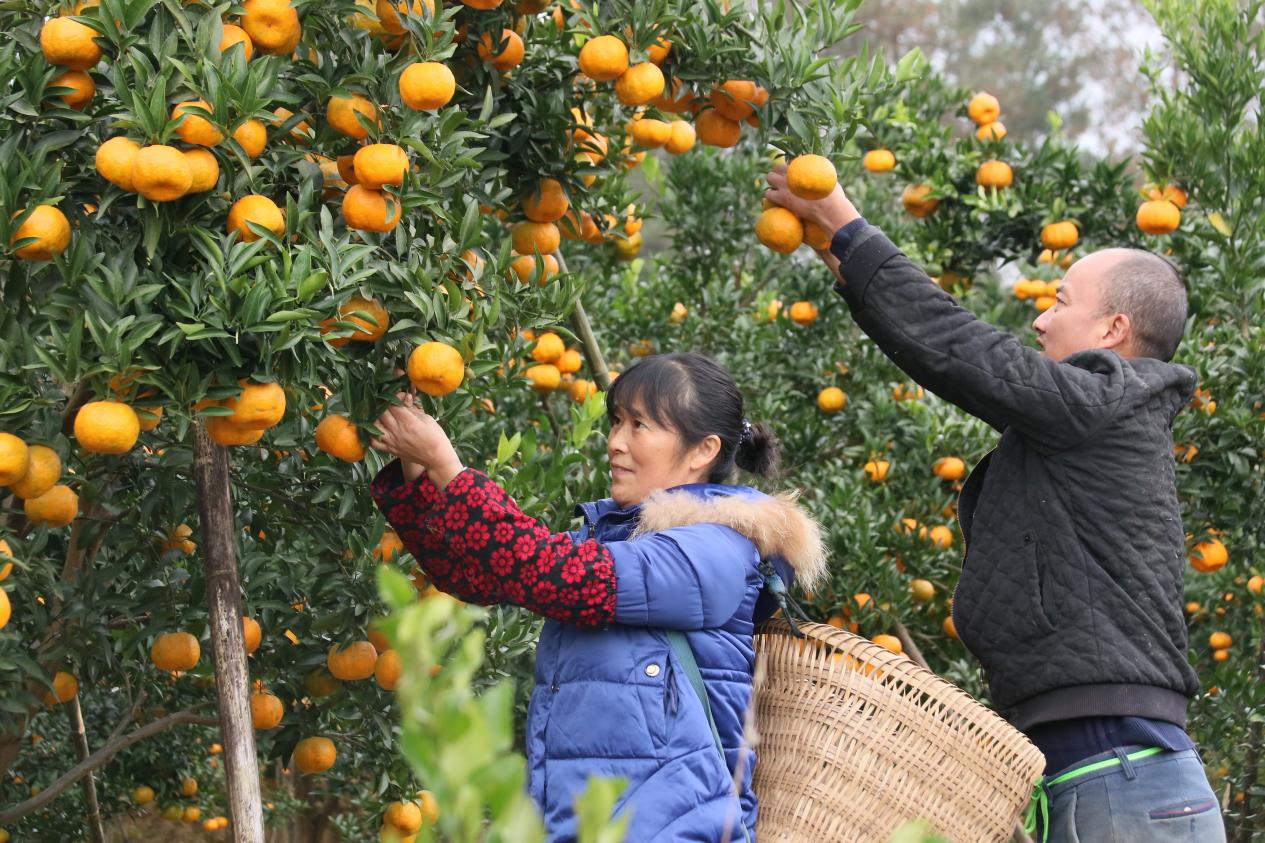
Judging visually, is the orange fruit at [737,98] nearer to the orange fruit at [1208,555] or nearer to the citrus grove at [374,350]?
the citrus grove at [374,350]

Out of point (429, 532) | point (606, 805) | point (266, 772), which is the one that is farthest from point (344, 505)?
point (266, 772)

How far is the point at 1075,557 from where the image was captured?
2.15 meters

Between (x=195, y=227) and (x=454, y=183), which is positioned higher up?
(x=454, y=183)

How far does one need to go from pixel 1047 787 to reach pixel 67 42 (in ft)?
5.98

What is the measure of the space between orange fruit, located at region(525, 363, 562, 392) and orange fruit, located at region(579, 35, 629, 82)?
1.76 metres

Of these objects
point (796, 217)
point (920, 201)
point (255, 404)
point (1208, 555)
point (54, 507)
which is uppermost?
point (920, 201)

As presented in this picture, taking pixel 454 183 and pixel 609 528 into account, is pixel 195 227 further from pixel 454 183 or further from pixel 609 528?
pixel 609 528

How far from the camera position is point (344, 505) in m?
2.47

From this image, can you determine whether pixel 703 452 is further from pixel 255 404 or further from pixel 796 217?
pixel 255 404

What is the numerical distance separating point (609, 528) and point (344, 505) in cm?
53

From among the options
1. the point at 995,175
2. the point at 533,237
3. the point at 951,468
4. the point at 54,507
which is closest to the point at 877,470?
the point at 951,468

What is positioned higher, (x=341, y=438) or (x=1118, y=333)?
(x=1118, y=333)

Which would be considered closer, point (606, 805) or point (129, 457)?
point (606, 805)

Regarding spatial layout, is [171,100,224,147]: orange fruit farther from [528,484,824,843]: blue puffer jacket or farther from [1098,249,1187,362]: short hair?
[1098,249,1187,362]: short hair
